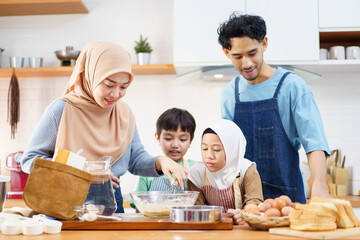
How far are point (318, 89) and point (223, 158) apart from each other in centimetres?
200

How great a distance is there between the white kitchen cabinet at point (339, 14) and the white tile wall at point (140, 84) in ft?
1.58

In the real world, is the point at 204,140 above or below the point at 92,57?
Answer: below

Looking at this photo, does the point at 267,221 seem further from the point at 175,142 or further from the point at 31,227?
the point at 175,142

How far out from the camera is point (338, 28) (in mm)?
3410

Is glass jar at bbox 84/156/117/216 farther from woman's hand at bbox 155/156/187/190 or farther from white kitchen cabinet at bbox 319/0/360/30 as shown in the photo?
white kitchen cabinet at bbox 319/0/360/30

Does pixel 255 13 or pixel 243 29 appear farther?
pixel 255 13

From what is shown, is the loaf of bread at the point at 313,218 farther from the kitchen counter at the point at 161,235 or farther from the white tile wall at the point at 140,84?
the white tile wall at the point at 140,84

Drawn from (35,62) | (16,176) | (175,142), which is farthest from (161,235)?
(35,62)

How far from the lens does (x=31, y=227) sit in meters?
1.30

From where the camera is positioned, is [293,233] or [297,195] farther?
[297,195]

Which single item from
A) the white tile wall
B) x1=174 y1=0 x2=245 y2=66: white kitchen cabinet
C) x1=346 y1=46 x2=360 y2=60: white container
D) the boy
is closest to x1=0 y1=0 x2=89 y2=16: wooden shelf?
→ the white tile wall

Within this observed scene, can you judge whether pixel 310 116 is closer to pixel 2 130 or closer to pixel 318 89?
pixel 318 89

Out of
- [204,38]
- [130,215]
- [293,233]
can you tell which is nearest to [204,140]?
[130,215]

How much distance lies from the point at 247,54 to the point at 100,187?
95 cm
